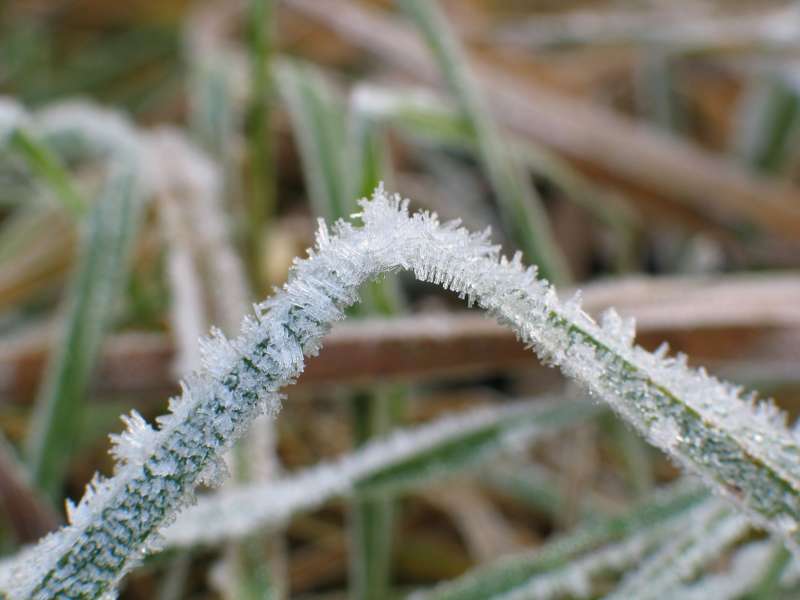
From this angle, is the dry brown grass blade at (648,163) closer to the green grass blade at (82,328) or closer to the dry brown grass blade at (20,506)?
the green grass blade at (82,328)

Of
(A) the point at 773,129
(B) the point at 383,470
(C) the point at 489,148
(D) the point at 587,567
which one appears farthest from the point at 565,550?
(A) the point at 773,129

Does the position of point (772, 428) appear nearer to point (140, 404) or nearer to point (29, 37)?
point (140, 404)

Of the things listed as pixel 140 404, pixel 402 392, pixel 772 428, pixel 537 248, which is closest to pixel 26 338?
pixel 140 404

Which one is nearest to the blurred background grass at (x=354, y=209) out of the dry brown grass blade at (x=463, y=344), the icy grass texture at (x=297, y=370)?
the dry brown grass blade at (x=463, y=344)

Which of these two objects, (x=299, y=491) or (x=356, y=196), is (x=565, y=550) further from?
(x=356, y=196)

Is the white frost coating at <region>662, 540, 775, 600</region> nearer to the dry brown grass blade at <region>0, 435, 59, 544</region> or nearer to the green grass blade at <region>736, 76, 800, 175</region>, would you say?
the dry brown grass blade at <region>0, 435, 59, 544</region>
